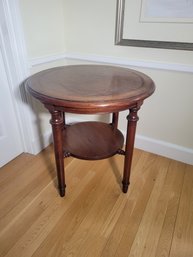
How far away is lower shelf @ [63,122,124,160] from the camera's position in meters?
1.31

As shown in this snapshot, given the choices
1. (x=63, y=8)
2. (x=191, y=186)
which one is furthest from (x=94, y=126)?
(x=63, y=8)

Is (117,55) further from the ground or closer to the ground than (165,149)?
further from the ground

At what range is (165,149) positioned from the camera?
1688 mm

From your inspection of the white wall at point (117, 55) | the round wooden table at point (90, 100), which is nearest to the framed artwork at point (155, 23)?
the white wall at point (117, 55)

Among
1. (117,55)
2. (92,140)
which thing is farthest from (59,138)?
(117,55)

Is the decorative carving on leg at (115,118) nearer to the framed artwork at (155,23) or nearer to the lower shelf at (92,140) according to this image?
the lower shelf at (92,140)

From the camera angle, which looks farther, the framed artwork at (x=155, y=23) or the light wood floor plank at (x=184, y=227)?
the framed artwork at (x=155, y=23)

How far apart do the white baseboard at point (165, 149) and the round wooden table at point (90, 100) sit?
1.17 ft

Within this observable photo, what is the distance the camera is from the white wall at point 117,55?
54.5 inches

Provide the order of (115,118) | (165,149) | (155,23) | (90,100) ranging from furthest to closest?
(165,149), (115,118), (155,23), (90,100)

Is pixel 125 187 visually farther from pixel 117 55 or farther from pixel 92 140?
pixel 117 55

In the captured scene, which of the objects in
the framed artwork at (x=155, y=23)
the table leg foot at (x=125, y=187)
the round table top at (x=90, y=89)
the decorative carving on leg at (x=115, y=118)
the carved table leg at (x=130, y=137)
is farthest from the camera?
the decorative carving on leg at (x=115, y=118)

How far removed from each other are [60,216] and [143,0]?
1.53 metres

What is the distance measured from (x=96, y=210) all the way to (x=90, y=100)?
770 millimetres
